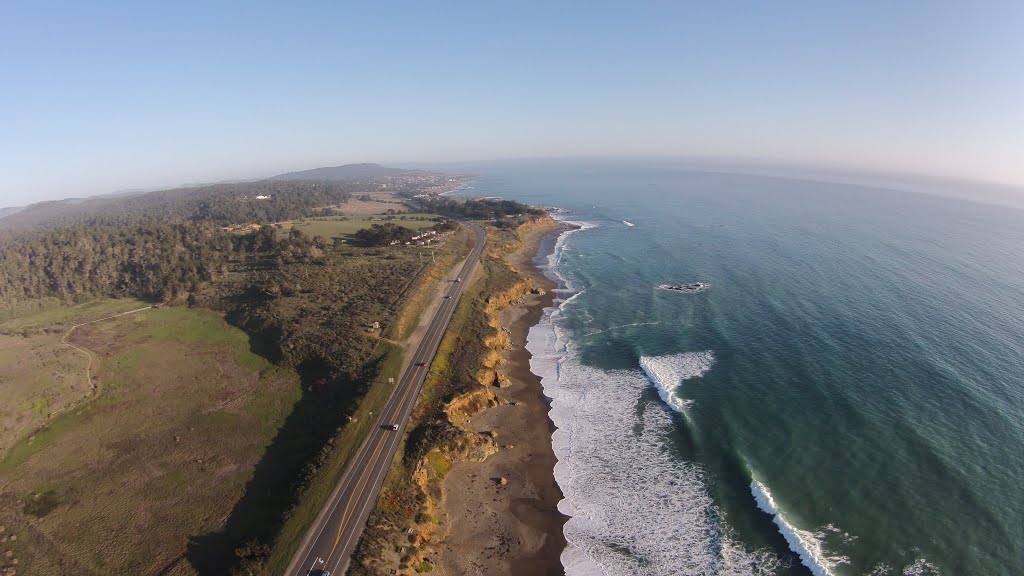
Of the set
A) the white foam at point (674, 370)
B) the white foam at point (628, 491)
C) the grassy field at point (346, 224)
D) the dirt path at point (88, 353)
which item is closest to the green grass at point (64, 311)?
the dirt path at point (88, 353)

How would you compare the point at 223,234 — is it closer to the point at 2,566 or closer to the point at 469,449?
the point at 2,566

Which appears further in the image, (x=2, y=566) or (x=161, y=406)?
(x=161, y=406)

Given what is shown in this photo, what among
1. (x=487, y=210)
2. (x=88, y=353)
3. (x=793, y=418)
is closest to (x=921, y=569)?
(x=793, y=418)

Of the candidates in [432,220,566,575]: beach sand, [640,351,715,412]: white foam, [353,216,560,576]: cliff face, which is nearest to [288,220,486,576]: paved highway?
[353,216,560,576]: cliff face

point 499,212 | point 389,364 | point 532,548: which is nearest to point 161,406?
point 389,364

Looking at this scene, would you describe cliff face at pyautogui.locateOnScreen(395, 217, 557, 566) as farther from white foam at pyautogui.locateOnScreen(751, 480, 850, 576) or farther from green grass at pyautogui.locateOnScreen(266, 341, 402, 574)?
white foam at pyautogui.locateOnScreen(751, 480, 850, 576)
